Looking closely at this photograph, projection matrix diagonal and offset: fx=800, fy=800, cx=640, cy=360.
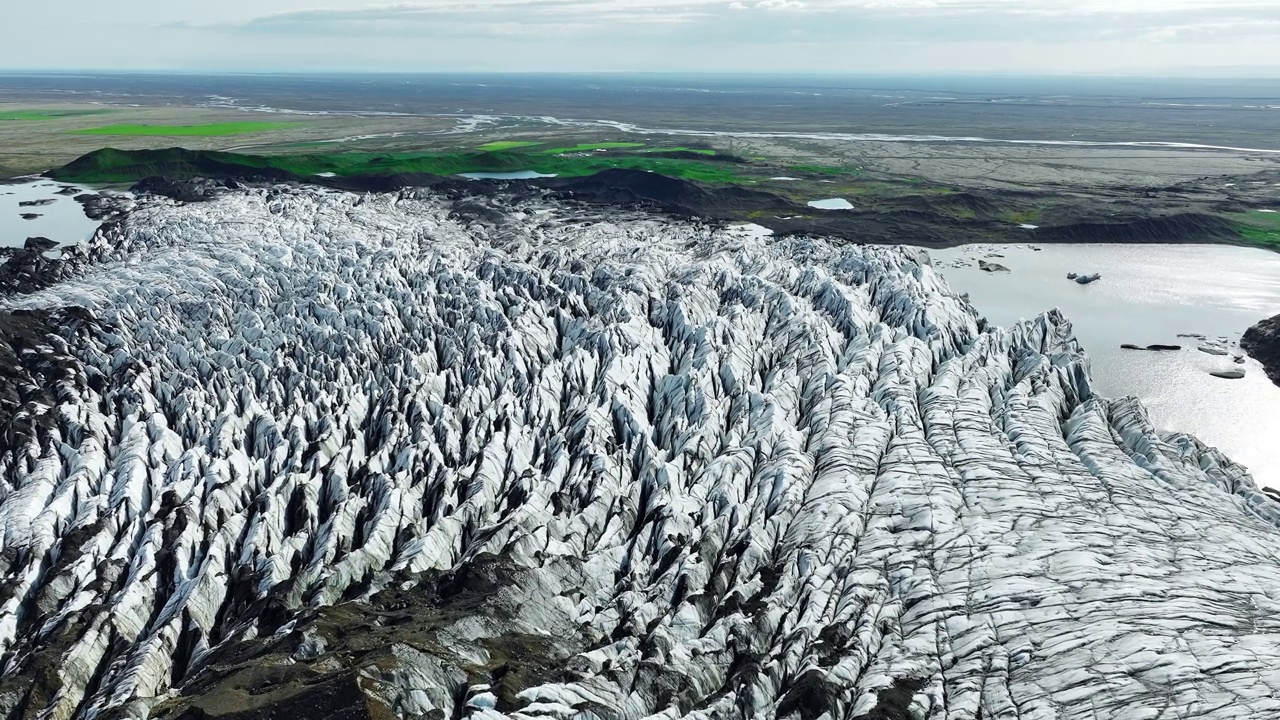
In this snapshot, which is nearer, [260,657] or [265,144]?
[260,657]

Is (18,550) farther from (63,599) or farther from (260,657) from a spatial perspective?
(260,657)

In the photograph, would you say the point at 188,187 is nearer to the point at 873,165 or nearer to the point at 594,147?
the point at 594,147

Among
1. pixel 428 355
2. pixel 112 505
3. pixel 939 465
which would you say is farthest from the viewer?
pixel 428 355

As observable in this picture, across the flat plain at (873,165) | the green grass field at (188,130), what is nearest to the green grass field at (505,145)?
the flat plain at (873,165)

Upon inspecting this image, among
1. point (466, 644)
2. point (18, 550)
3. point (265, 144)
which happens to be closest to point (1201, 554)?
point (466, 644)

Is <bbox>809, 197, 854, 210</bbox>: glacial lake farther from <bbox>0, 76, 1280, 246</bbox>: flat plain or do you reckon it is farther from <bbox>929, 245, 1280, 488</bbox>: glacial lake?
<bbox>929, 245, 1280, 488</bbox>: glacial lake

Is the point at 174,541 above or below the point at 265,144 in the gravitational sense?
below

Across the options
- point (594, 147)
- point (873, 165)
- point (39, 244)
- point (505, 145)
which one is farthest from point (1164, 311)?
point (505, 145)
